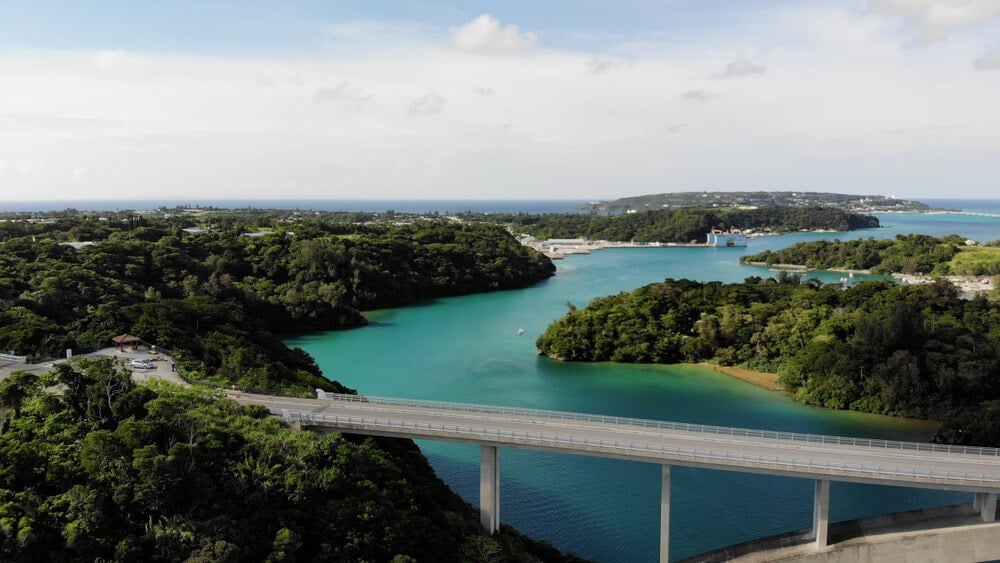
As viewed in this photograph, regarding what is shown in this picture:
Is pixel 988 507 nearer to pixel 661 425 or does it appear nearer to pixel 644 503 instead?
pixel 661 425

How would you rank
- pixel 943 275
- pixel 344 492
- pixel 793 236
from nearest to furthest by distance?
pixel 344 492 → pixel 943 275 → pixel 793 236

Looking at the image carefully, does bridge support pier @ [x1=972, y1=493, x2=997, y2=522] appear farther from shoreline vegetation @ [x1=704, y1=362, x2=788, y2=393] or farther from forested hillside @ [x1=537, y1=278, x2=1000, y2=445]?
shoreline vegetation @ [x1=704, y1=362, x2=788, y2=393]

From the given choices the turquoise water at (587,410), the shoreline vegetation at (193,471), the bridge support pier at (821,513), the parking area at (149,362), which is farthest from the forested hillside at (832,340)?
the parking area at (149,362)

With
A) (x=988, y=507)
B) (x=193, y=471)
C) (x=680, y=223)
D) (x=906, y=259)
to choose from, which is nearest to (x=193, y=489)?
(x=193, y=471)

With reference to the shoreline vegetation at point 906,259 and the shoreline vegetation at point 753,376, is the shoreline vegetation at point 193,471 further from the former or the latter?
the shoreline vegetation at point 906,259

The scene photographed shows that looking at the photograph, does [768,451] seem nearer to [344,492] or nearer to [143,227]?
[344,492]

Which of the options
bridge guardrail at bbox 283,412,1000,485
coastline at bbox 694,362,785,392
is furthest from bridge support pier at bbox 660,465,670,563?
coastline at bbox 694,362,785,392

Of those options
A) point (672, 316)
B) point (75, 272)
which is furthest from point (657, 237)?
point (75, 272)
